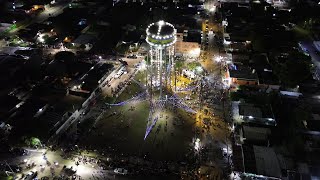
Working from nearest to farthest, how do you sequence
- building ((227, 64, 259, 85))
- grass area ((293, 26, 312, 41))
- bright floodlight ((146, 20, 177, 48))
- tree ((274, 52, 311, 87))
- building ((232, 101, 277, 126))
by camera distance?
building ((232, 101, 277, 126)) < bright floodlight ((146, 20, 177, 48)) < tree ((274, 52, 311, 87)) < building ((227, 64, 259, 85)) < grass area ((293, 26, 312, 41))

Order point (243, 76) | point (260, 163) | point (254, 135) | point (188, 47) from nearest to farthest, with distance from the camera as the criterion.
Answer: point (260, 163) < point (254, 135) < point (243, 76) < point (188, 47)

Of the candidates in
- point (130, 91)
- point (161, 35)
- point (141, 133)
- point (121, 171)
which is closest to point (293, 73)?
point (161, 35)

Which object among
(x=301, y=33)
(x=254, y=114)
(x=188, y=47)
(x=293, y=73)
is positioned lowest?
(x=254, y=114)

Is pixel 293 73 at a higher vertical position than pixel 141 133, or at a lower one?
higher

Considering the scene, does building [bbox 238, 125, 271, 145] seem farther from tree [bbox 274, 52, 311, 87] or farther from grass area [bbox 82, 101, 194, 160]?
tree [bbox 274, 52, 311, 87]

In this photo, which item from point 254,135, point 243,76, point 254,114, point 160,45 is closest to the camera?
point 254,135

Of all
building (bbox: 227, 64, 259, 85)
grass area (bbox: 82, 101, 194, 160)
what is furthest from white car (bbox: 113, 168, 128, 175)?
building (bbox: 227, 64, 259, 85)

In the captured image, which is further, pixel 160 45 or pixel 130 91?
pixel 130 91

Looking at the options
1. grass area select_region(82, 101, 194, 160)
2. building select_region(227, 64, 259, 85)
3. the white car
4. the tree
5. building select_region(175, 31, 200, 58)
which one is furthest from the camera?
building select_region(175, 31, 200, 58)

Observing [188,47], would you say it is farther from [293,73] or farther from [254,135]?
[254,135]

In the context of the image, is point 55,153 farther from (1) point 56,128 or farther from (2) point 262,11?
(2) point 262,11

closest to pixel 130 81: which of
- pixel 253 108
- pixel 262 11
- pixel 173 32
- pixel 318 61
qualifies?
pixel 173 32
